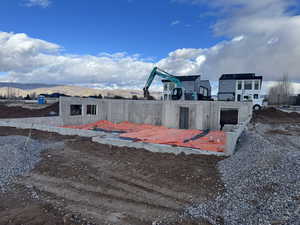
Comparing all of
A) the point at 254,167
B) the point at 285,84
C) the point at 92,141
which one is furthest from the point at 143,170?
the point at 285,84

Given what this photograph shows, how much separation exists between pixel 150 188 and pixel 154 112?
1005 centimetres

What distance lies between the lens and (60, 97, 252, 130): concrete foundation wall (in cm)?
1238

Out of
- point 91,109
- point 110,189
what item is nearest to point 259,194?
point 110,189

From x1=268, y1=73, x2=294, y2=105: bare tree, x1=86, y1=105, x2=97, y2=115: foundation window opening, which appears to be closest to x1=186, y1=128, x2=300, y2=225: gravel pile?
x1=86, y1=105, x2=97, y2=115: foundation window opening

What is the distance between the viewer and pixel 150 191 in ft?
14.0

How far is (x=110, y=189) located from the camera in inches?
170

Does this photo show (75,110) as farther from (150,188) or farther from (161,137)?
(150,188)

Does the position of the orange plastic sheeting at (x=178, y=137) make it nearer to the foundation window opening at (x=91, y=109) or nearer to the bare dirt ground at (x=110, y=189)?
the foundation window opening at (x=91, y=109)

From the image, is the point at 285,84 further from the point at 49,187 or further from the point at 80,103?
the point at 49,187

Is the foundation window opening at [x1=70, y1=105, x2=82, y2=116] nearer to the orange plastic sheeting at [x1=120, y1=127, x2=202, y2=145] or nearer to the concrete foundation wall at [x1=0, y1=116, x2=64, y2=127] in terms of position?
the concrete foundation wall at [x1=0, y1=116, x2=64, y2=127]

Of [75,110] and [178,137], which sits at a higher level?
[75,110]

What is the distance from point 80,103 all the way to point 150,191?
1155cm

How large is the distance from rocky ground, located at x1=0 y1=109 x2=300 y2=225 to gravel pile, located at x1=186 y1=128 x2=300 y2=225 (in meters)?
0.01

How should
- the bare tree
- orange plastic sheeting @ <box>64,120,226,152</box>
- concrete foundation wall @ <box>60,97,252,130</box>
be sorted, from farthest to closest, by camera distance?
the bare tree → concrete foundation wall @ <box>60,97,252,130</box> → orange plastic sheeting @ <box>64,120,226,152</box>
